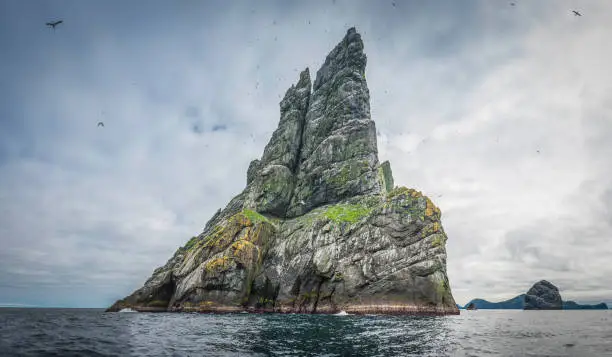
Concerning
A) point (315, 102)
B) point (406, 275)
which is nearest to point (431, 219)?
point (406, 275)

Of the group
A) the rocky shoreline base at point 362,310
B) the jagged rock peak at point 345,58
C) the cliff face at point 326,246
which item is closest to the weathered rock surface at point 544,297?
the cliff face at point 326,246

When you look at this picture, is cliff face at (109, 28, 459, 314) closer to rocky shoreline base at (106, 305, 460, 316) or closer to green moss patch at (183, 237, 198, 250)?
rocky shoreline base at (106, 305, 460, 316)

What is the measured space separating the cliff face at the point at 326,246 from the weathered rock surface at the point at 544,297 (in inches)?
5988

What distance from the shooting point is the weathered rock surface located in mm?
188000

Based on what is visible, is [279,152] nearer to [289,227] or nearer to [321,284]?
[289,227]

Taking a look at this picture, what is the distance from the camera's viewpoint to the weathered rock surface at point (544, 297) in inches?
7402

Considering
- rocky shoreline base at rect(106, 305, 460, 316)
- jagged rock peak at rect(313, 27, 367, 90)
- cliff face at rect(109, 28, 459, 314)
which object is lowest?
rocky shoreline base at rect(106, 305, 460, 316)

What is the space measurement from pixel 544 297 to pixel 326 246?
174 m

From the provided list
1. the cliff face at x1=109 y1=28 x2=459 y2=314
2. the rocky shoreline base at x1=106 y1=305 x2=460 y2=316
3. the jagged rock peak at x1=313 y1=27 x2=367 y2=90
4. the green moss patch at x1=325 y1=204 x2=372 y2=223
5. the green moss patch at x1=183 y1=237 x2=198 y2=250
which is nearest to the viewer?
the rocky shoreline base at x1=106 y1=305 x2=460 y2=316

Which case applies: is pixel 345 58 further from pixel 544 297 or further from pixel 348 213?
pixel 544 297

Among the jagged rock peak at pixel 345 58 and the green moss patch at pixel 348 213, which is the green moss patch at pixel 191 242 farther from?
the jagged rock peak at pixel 345 58

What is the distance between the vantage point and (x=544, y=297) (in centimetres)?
18912

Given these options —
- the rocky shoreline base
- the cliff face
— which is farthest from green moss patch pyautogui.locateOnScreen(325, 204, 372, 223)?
the rocky shoreline base

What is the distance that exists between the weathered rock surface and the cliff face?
499 ft
